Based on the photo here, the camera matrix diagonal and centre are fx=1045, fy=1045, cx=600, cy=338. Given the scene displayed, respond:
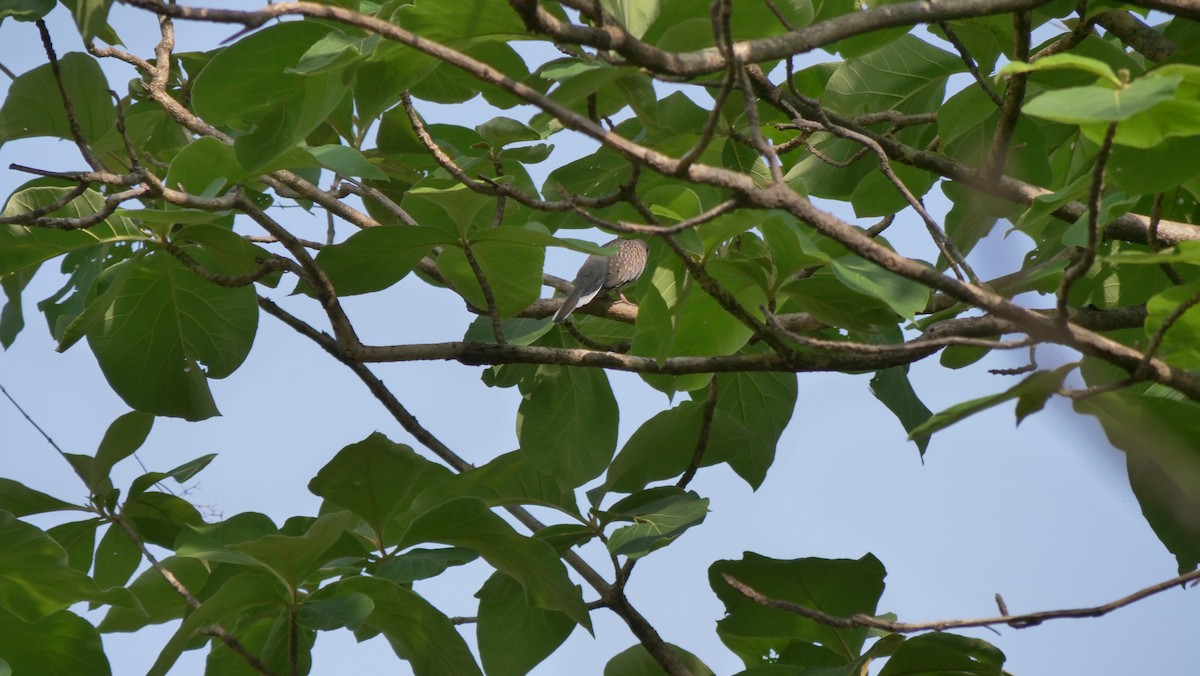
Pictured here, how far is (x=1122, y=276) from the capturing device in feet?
6.25

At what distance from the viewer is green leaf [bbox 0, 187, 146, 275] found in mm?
1812

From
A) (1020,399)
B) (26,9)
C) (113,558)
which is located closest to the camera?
(1020,399)

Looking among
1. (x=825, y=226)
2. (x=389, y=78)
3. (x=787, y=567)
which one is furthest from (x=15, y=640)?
(x=825, y=226)

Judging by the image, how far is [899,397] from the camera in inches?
80.1

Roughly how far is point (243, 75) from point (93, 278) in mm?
585

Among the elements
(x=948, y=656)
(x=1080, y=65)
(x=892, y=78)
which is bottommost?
(x=948, y=656)

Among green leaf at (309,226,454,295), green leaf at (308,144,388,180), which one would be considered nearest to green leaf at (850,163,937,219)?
green leaf at (309,226,454,295)

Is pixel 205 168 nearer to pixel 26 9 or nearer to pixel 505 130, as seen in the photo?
pixel 26 9

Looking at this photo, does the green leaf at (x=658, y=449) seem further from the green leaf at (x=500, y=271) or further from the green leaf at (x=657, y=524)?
the green leaf at (x=500, y=271)

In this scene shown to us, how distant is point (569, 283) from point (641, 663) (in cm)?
84

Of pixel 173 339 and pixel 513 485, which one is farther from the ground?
pixel 173 339

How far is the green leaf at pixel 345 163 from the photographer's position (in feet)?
4.74

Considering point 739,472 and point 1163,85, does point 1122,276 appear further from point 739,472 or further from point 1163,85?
point 1163,85

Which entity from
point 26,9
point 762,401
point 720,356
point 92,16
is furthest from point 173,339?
point 762,401
